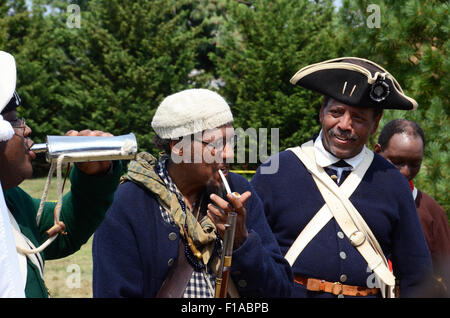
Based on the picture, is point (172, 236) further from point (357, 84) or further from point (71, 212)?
point (357, 84)

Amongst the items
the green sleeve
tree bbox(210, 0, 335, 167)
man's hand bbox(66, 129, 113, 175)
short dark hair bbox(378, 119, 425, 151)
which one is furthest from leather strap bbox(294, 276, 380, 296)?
tree bbox(210, 0, 335, 167)

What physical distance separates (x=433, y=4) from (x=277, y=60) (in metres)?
9.19

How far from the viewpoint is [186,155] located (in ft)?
8.27

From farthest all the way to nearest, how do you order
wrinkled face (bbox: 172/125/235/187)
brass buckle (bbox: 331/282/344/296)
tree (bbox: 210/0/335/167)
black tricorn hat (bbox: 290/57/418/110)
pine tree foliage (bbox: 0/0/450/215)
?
1. pine tree foliage (bbox: 0/0/450/215)
2. tree (bbox: 210/0/335/167)
3. black tricorn hat (bbox: 290/57/418/110)
4. brass buckle (bbox: 331/282/344/296)
5. wrinkled face (bbox: 172/125/235/187)

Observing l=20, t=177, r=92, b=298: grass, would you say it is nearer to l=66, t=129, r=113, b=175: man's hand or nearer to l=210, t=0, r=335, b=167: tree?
Result: l=66, t=129, r=113, b=175: man's hand

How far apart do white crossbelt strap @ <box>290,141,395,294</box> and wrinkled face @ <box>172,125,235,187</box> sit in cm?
90

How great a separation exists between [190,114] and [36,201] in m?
0.86

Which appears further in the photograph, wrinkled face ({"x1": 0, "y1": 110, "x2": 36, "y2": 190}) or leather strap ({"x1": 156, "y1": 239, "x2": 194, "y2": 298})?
leather strap ({"x1": 156, "y1": 239, "x2": 194, "y2": 298})

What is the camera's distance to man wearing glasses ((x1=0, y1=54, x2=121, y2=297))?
2037 mm

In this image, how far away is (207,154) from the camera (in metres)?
2.50

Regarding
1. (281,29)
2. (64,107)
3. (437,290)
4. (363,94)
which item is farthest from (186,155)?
(64,107)

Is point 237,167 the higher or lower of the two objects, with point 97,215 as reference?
lower

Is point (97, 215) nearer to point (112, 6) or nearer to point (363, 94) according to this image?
point (363, 94)

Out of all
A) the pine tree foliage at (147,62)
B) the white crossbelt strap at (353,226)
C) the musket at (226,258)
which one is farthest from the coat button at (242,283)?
the pine tree foliage at (147,62)
